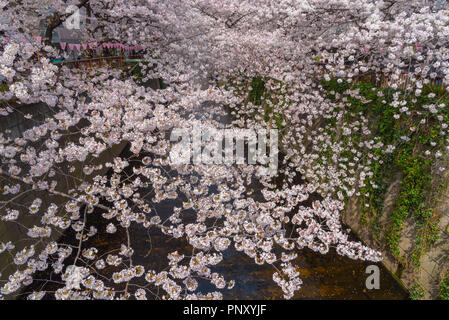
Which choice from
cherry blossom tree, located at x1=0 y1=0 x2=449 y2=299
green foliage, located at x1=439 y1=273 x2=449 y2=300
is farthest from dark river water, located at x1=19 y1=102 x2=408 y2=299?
green foliage, located at x1=439 y1=273 x2=449 y2=300

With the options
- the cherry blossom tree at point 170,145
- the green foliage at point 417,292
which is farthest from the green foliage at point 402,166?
the green foliage at point 417,292

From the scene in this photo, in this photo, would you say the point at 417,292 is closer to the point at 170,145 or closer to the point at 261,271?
the point at 261,271

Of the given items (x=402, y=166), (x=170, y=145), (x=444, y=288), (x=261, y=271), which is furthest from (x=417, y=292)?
(x=170, y=145)

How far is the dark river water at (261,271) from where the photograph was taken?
6102 mm

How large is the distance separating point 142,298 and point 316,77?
898 centimetres

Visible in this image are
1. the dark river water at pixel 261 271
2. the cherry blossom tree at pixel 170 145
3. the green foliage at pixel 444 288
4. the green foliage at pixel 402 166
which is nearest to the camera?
the cherry blossom tree at pixel 170 145

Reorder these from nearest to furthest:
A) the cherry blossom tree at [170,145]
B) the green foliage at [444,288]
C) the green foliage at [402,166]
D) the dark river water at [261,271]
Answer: the cherry blossom tree at [170,145]
the green foliage at [444,288]
the green foliage at [402,166]
the dark river water at [261,271]

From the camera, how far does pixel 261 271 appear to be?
6.59 metres

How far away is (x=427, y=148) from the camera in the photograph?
18.9ft

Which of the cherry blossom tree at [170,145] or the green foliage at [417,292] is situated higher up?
the cherry blossom tree at [170,145]

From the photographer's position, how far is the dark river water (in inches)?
240

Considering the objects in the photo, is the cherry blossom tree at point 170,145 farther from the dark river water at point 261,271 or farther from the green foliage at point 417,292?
the green foliage at point 417,292
